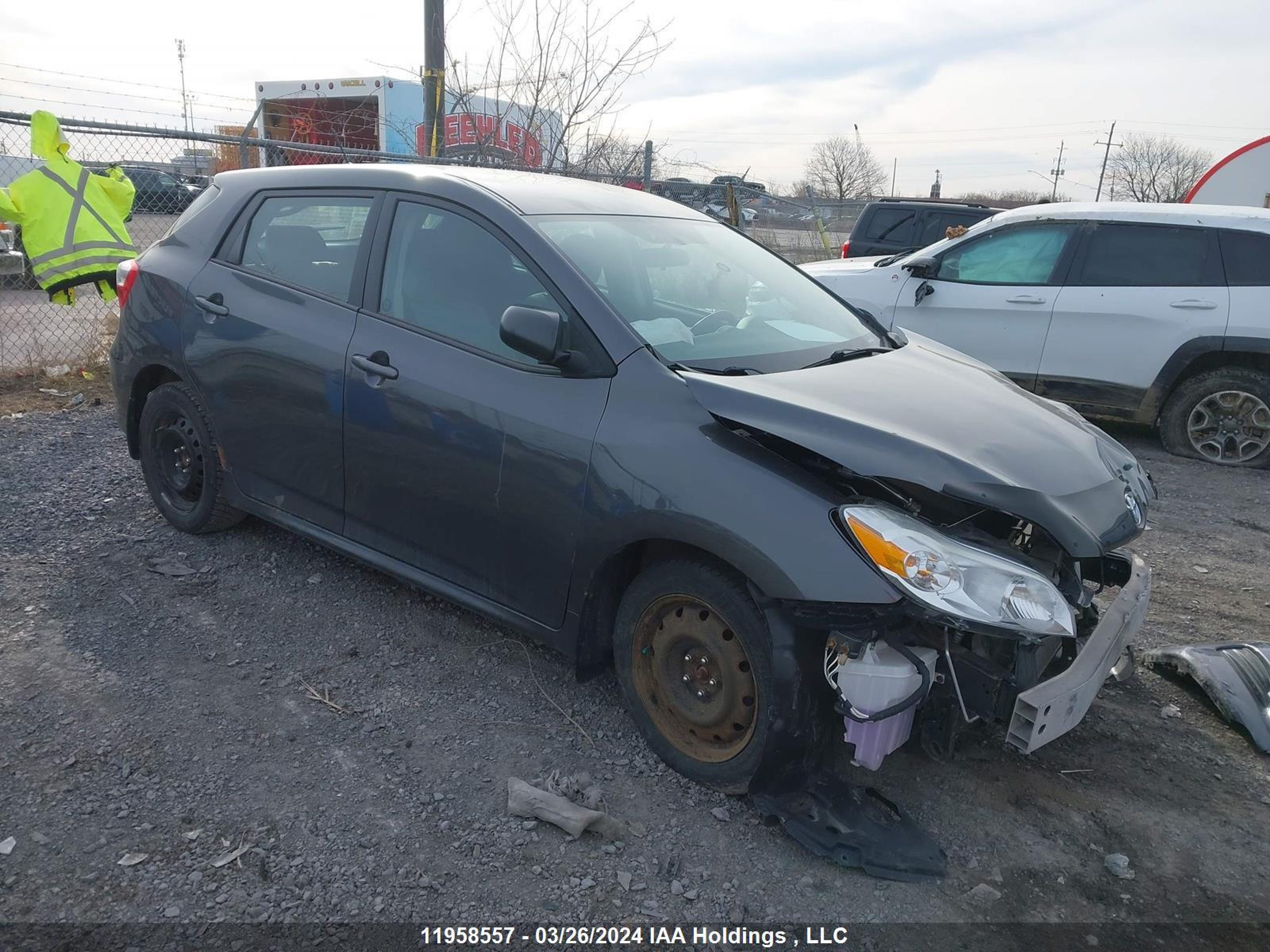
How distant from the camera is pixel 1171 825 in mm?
2846

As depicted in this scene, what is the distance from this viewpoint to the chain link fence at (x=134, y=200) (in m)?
7.44

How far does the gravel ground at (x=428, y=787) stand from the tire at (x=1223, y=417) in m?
3.09

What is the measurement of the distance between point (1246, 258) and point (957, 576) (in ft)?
19.5

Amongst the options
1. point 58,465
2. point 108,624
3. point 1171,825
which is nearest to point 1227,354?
point 1171,825

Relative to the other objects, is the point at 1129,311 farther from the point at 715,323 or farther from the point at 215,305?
the point at 215,305

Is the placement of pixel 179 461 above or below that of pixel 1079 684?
below

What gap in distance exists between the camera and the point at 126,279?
4539 millimetres

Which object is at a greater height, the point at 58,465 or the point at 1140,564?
the point at 1140,564

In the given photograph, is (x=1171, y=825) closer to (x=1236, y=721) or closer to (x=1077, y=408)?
(x=1236, y=721)

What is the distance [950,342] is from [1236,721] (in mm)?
4903

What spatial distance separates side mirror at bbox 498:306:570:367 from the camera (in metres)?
2.88

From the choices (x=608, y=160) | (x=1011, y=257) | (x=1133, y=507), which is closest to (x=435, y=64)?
(x=608, y=160)

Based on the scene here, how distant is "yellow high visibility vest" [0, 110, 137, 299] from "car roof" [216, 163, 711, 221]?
10.00 ft

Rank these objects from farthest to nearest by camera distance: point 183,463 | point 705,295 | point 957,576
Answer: point 183,463, point 705,295, point 957,576
